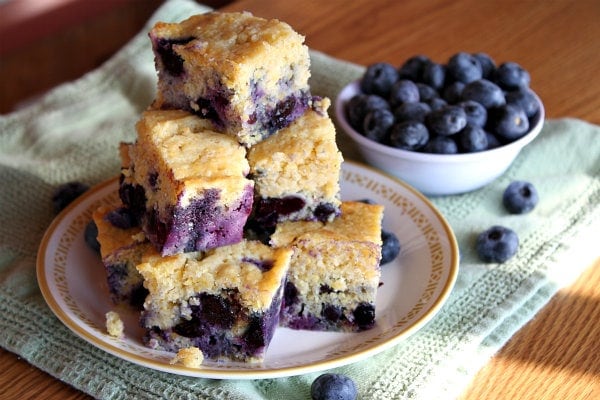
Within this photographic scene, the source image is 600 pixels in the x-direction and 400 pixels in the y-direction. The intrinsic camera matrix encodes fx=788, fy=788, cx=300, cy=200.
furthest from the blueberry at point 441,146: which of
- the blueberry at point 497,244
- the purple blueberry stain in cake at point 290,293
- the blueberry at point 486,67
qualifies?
the purple blueberry stain in cake at point 290,293

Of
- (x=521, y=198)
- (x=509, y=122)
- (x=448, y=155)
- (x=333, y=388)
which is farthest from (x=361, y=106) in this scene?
(x=333, y=388)

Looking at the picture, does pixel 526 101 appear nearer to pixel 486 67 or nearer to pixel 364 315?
pixel 486 67

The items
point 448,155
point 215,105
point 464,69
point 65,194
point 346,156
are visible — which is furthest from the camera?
point 346,156

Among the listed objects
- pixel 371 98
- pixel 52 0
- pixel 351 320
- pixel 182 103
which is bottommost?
pixel 52 0

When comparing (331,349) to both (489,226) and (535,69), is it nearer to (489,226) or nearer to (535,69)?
(489,226)

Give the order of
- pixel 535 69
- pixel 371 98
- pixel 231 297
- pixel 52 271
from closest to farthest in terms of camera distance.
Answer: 1. pixel 231 297
2. pixel 52 271
3. pixel 371 98
4. pixel 535 69

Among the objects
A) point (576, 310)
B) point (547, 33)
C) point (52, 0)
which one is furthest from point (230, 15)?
point (52, 0)
